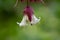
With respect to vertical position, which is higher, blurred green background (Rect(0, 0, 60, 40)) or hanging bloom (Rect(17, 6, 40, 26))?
blurred green background (Rect(0, 0, 60, 40))

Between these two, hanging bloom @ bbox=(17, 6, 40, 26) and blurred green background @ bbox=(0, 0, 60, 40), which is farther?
blurred green background @ bbox=(0, 0, 60, 40)

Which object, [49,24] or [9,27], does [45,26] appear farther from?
[9,27]

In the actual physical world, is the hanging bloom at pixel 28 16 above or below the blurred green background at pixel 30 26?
below

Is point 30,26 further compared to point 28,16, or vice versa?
point 30,26

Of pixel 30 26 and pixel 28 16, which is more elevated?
pixel 30 26

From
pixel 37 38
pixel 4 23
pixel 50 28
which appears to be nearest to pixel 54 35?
pixel 50 28

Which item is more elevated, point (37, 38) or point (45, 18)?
point (45, 18)

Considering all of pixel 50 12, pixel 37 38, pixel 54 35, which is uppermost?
pixel 50 12

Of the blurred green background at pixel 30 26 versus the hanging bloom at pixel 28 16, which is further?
the blurred green background at pixel 30 26
